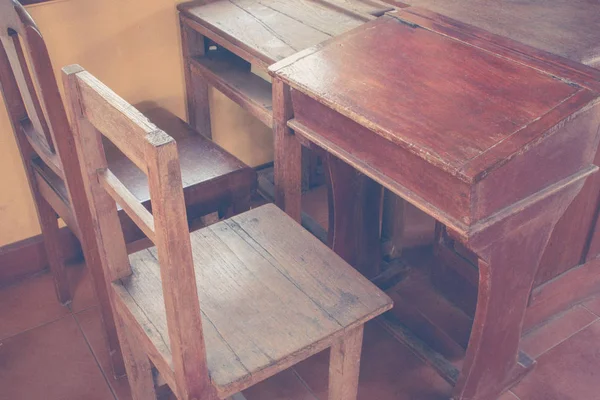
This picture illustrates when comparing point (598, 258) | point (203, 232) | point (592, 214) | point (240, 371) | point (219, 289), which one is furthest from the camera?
point (598, 258)

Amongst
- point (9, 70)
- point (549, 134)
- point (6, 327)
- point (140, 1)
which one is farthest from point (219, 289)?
point (140, 1)

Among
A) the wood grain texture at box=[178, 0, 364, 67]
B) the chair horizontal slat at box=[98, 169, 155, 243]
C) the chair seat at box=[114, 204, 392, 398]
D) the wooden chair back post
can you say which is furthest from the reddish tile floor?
the wood grain texture at box=[178, 0, 364, 67]

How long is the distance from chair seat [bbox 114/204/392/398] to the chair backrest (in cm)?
41

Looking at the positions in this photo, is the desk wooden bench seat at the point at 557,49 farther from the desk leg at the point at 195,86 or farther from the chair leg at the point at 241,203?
the desk leg at the point at 195,86

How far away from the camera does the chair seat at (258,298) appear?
4.43 ft

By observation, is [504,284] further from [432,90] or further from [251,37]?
[251,37]

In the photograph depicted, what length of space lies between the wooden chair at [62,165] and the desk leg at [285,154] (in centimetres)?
11

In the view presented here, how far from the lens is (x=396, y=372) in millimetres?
2135

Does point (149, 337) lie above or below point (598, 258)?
above

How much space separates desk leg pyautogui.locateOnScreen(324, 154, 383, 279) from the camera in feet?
6.81

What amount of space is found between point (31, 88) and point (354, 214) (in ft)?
3.48

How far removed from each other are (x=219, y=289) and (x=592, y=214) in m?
1.24

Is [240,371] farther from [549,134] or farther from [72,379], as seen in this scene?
[72,379]

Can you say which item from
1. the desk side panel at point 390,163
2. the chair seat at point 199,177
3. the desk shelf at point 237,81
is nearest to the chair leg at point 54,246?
the chair seat at point 199,177
